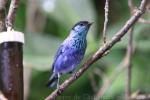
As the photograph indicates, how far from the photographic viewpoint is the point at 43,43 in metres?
2.65

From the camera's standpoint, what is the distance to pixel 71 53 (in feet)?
4.15

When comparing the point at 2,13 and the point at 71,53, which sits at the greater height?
the point at 2,13

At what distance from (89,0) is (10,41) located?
6.02 feet

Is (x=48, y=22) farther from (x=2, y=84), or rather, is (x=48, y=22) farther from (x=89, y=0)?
(x=2, y=84)

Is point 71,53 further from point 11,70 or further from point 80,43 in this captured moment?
point 11,70

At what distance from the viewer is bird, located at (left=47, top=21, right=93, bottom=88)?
120cm

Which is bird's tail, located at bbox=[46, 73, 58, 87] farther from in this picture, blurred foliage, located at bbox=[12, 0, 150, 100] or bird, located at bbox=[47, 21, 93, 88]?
blurred foliage, located at bbox=[12, 0, 150, 100]

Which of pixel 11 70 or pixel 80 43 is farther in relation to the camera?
pixel 80 43

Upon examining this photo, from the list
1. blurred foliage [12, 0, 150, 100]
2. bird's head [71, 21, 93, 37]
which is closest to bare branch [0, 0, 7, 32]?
bird's head [71, 21, 93, 37]

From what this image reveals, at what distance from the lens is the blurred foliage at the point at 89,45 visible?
2.55 meters

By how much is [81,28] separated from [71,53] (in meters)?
0.10

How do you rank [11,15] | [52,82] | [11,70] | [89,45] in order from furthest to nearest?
[89,45], [52,82], [11,15], [11,70]

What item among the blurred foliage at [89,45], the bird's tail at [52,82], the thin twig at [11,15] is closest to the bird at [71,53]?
the bird's tail at [52,82]

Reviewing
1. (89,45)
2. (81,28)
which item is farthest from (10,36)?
(89,45)
